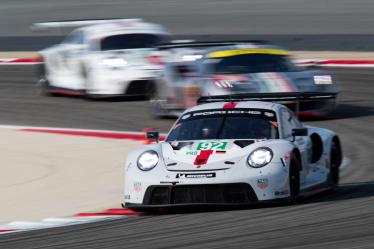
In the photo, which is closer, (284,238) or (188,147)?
(284,238)

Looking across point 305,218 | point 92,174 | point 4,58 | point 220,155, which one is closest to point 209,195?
point 220,155

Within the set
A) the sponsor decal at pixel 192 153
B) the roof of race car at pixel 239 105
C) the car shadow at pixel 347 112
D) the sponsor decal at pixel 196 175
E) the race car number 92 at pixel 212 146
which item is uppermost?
the roof of race car at pixel 239 105

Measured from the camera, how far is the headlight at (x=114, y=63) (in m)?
19.8

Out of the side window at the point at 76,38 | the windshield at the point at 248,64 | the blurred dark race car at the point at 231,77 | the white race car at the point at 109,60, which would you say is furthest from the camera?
the side window at the point at 76,38

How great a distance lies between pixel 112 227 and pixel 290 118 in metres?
2.60

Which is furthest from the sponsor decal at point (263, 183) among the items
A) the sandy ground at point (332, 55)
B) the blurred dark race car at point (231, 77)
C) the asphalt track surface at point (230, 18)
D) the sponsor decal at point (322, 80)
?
the asphalt track surface at point (230, 18)

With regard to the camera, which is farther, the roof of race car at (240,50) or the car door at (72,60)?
the car door at (72,60)

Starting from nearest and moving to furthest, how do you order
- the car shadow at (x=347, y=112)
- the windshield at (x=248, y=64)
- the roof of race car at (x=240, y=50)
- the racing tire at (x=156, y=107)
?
the windshield at (x=248, y=64)
the car shadow at (x=347, y=112)
the roof of race car at (x=240, y=50)
the racing tire at (x=156, y=107)

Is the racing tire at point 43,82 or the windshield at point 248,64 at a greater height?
the windshield at point 248,64

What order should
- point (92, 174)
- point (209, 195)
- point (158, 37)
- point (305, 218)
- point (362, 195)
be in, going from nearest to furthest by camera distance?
point (305, 218), point (209, 195), point (362, 195), point (92, 174), point (158, 37)

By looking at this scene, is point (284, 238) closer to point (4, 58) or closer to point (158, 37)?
point (158, 37)

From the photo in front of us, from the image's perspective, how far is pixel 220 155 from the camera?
1034 cm

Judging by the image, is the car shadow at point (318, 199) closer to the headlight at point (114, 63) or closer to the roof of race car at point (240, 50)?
the roof of race car at point (240, 50)

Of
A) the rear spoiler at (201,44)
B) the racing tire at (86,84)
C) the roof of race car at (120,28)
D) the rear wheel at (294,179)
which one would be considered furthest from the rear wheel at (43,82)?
the rear wheel at (294,179)
